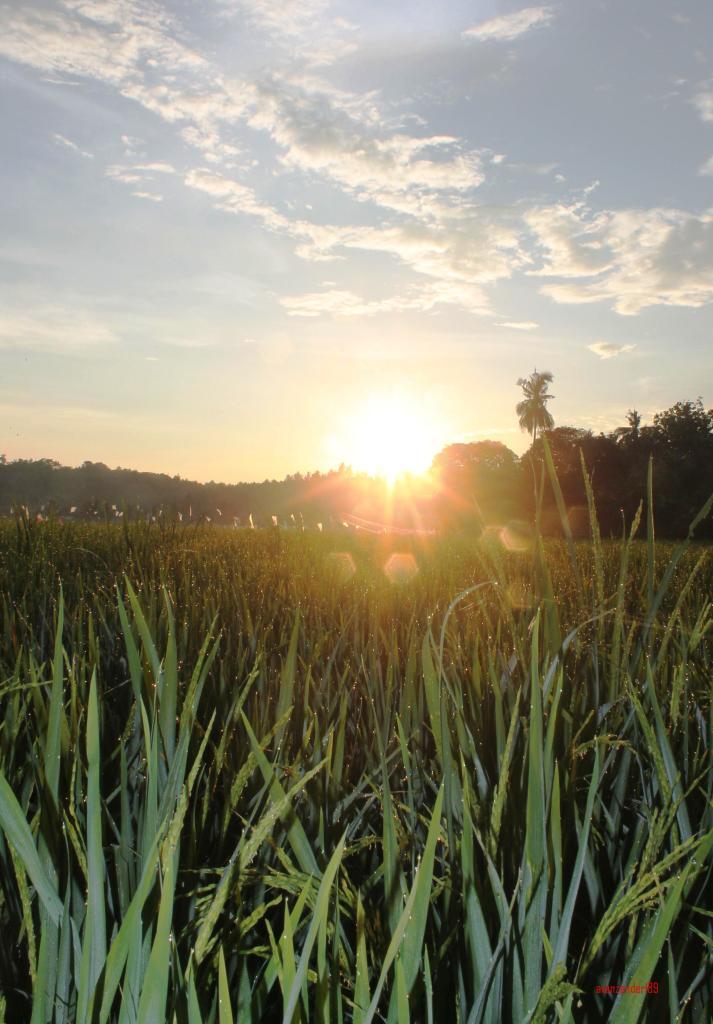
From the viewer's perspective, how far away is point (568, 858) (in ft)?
4.41

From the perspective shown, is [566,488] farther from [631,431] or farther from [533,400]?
[533,400]

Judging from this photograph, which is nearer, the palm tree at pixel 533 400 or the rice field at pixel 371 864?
the rice field at pixel 371 864

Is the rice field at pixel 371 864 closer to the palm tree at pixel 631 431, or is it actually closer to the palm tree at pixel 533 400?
the palm tree at pixel 631 431

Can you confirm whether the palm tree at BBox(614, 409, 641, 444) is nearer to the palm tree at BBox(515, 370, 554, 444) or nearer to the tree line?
the tree line

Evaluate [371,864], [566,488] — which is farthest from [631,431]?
[371,864]

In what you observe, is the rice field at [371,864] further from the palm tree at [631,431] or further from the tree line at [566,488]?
the palm tree at [631,431]

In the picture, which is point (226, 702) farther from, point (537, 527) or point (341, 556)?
point (341, 556)

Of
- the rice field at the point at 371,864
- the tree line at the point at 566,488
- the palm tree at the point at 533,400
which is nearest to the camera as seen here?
the rice field at the point at 371,864

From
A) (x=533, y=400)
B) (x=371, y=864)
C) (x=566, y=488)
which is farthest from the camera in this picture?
(x=533, y=400)

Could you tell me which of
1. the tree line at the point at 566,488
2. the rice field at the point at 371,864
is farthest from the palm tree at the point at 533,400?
the rice field at the point at 371,864

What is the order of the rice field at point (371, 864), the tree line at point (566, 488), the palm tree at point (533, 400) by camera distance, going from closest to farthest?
the rice field at point (371, 864)
the tree line at point (566, 488)
the palm tree at point (533, 400)

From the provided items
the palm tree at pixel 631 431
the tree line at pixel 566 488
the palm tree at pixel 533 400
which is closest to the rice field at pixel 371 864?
the tree line at pixel 566 488

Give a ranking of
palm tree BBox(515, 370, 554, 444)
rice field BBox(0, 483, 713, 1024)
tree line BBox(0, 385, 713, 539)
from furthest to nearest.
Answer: palm tree BBox(515, 370, 554, 444) < tree line BBox(0, 385, 713, 539) < rice field BBox(0, 483, 713, 1024)

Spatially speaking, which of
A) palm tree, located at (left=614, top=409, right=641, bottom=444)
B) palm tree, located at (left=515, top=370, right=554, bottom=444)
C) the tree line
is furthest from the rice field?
palm tree, located at (left=515, top=370, right=554, bottom=444)
